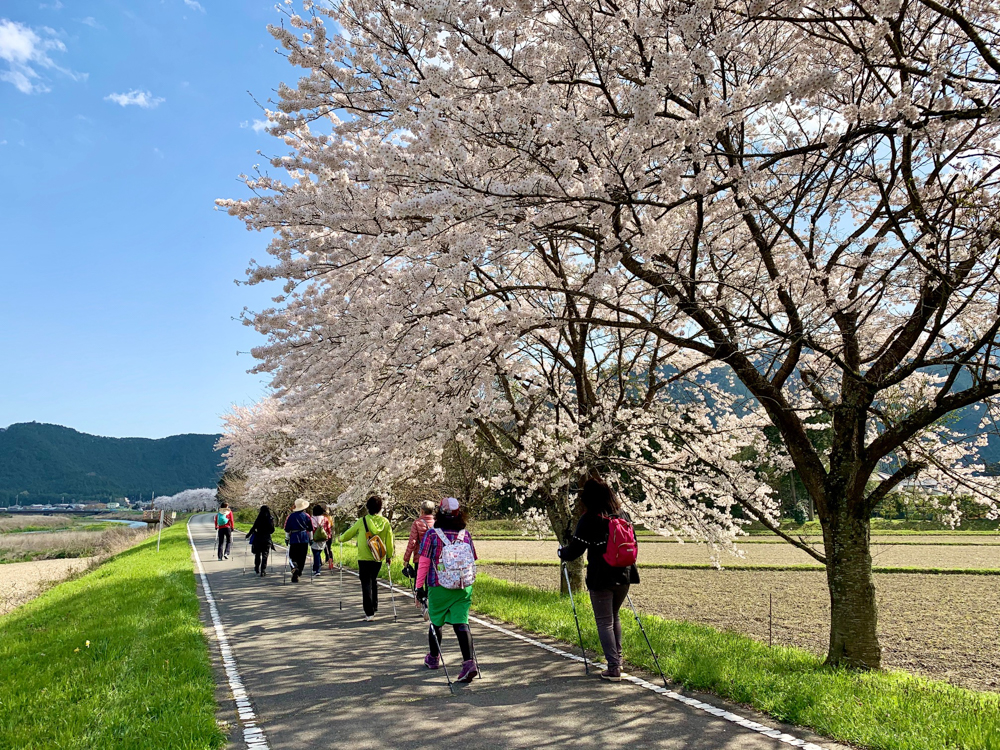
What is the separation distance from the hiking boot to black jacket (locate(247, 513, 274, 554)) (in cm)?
1143

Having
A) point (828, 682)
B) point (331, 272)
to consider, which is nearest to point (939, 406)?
point (828, 682)

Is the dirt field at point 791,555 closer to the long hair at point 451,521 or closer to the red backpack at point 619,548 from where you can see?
the red backpack at point 619,548

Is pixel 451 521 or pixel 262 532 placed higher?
pixel 451 521

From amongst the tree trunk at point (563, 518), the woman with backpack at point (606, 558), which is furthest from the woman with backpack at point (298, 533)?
the woman with backpack at point (606, 558)

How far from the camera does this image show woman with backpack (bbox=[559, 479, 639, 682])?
19.5ft

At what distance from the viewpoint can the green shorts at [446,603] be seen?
20.6 ft

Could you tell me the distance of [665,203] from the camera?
6555 millimetres

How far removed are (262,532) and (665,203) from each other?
44.8 ft

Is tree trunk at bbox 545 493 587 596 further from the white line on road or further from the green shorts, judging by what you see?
the white line on road

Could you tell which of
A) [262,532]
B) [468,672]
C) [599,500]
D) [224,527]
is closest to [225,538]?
[224,527]

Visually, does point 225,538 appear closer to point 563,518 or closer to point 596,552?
point 563,518

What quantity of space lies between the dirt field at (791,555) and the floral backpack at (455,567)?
2140 centimetres

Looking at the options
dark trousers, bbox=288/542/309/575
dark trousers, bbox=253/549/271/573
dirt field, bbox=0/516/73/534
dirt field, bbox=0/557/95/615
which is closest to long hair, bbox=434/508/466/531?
dark trousers, bbox=288/542/309/575

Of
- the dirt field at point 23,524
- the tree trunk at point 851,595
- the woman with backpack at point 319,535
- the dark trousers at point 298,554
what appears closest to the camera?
the tree trunk at point 851,595
